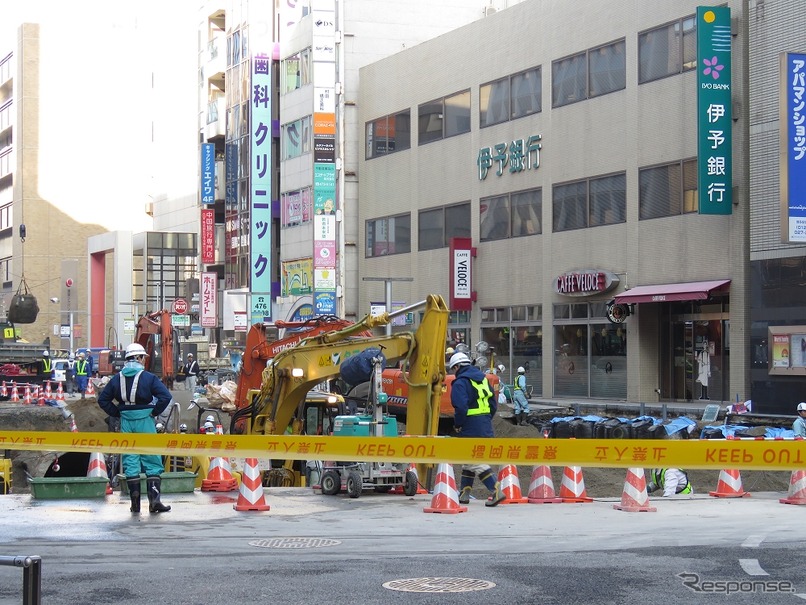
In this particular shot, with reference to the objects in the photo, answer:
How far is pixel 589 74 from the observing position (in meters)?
40.0

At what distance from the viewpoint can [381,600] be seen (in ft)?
28.8

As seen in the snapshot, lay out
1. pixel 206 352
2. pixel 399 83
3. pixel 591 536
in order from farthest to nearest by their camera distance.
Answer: pixel 206 352, pixel 399 83, pixel 591 536

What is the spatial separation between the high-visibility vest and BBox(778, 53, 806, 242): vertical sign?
16.4 metres

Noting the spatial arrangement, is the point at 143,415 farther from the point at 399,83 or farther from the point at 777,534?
the point at 399,83

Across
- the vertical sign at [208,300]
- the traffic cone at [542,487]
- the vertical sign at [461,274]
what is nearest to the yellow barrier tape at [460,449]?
the traffic cone at [542,487]

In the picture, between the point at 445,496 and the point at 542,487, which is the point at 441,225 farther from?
the point at 445,496

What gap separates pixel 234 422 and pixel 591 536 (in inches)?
359

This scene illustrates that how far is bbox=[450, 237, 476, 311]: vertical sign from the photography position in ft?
149

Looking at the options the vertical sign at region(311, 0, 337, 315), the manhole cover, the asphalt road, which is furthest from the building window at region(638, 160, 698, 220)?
the manhole cover

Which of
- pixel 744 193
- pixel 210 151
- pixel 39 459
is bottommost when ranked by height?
pixel 39 459

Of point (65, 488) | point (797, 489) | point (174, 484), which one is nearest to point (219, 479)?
point (174, 484)

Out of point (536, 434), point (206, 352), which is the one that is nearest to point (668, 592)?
point (536, 434)

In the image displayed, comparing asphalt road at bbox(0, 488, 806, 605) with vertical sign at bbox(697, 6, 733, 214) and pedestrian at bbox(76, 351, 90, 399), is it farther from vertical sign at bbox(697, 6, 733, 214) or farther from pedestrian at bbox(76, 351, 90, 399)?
pedestrian at bbox(76, 351, 90, 399)

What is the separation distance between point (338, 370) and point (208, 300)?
50.2 metres
